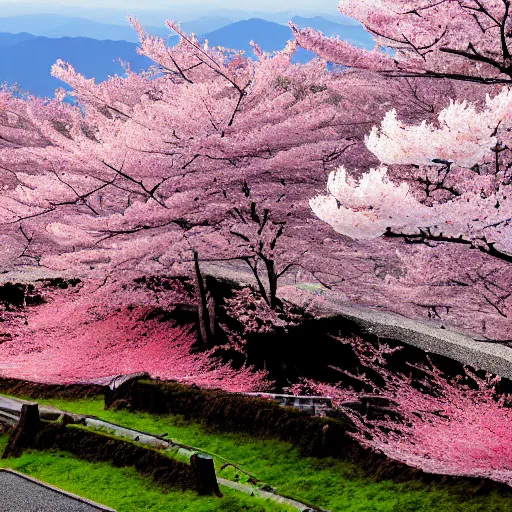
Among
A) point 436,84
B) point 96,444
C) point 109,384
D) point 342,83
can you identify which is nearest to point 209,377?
point 109,384

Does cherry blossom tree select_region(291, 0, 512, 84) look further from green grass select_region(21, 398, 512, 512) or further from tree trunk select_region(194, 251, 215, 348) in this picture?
tree trunk select_region(194, 251, 215, 348)

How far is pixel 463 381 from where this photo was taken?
40.1ft

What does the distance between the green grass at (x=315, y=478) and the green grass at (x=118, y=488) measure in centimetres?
77

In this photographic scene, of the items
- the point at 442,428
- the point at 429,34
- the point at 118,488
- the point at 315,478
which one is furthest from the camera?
the point at 315,478

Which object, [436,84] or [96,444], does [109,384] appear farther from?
[436,84]

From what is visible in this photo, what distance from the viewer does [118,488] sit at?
384 inches

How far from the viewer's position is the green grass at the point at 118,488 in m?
8.77

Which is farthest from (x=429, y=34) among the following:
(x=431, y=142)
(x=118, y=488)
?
(x=118, y=488)

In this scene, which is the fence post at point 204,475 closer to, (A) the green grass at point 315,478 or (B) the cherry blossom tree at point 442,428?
(A) the green grass at point 315,478

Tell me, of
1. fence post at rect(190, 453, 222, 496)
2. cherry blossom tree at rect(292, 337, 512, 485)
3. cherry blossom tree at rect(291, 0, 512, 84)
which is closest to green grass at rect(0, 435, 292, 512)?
fence post at rect(190, 453, 222, 496)

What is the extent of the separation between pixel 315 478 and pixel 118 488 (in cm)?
296

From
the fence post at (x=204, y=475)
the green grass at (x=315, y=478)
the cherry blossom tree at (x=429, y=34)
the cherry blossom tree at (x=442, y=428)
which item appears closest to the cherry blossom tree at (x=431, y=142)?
the cherry blossom tree at (x=429, y=34)

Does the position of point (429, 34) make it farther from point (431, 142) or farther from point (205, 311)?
point (205, 311)

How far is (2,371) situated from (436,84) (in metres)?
10.5
